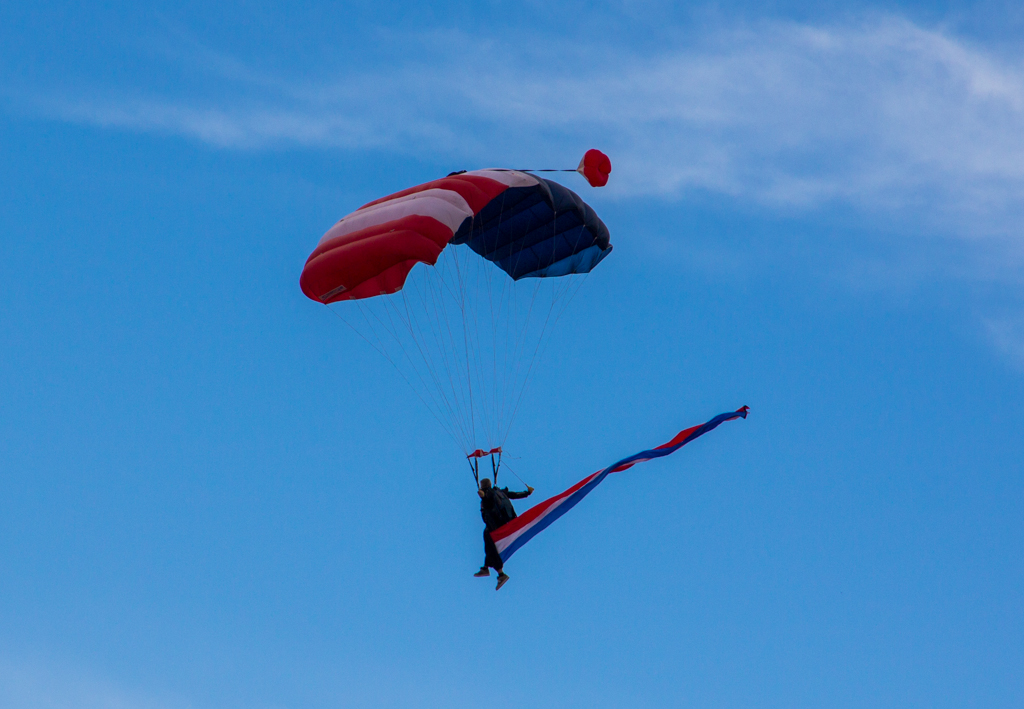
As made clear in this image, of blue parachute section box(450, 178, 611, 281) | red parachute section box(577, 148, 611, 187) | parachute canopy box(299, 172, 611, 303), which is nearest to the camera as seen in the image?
parachute canopy box(299, 172, 611, 303)

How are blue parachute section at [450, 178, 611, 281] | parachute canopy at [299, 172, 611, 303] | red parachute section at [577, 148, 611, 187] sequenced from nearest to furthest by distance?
1. parachute canopy at [299, 172, 611, 303]
2. red parachute section at [577, 148, 611, 187]
3. blue parachute section at [450, 178, 611, 281]

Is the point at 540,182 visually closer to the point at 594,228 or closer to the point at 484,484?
the point at 594,228

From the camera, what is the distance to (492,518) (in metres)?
20.3

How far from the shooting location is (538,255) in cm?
2380

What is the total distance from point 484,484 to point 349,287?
3.67 metres

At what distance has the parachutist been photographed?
2011 centimetres

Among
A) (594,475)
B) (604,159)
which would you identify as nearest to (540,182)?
(604,159)

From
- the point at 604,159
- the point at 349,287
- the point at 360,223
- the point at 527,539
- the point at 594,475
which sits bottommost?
the point at 527,539

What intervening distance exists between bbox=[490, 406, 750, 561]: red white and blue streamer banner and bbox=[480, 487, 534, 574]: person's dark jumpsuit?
0.28 feet

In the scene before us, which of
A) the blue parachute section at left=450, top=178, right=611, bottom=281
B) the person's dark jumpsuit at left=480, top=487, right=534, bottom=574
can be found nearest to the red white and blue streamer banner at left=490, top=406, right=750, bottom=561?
the person's dark jumpsuit at left=480, top=487, right=534, bottom=574

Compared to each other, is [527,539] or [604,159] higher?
[604,159]

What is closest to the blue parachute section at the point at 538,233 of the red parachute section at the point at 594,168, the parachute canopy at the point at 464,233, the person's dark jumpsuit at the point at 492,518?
the parachute canopy at the point at 464,233

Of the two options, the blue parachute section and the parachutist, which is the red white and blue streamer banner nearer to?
the parachutist

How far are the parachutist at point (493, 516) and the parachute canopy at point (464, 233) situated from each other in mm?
3459
